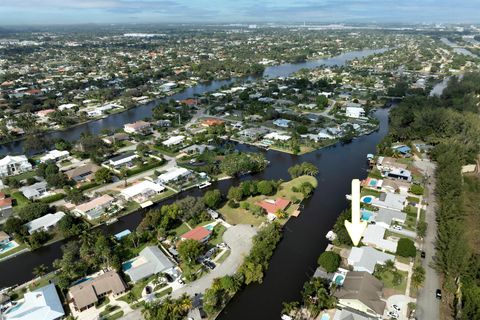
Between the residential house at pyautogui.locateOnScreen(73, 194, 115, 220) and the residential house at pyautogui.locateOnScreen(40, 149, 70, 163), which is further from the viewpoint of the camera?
the residential house at pyautogui.locateOnScreen(40, 149, 70, 163)

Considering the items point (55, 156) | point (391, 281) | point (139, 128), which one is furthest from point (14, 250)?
point (139, 128)

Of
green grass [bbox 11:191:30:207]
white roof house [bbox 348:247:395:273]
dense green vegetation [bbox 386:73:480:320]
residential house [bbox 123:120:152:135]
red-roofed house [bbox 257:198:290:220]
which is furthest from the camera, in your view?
residential house [bbox 123:120:152:135]

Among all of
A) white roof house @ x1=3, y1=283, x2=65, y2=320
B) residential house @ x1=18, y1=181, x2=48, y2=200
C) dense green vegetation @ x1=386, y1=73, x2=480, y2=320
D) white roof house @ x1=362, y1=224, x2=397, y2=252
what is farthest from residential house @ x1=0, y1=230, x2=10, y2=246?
dense green vegetation @ x1=386, y1=73, x2=480, y2=320

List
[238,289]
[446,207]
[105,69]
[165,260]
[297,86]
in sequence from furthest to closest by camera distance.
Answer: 1. [105,69]
2. [297,86]
3. [446,207]
4. [165,260]
5. [238,289]

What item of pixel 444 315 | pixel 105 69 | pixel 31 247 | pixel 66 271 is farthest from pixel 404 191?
pixel 105 69

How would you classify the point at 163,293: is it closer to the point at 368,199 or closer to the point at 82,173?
the point at 368,199

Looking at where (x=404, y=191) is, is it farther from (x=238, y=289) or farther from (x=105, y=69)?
(x=105, y=69)

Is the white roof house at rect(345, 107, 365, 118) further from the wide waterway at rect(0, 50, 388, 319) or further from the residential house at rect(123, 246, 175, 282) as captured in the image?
the residential house at rect(123, 246, 175, 282)

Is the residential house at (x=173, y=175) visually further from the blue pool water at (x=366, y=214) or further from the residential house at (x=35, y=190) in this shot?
the blue pool water at (x=366, y=214)
